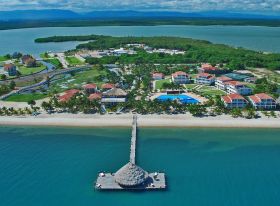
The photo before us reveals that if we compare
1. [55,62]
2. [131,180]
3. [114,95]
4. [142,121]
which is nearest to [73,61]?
[55,62]

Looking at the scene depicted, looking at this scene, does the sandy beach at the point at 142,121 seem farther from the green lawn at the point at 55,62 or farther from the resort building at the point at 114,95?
the green lawn at the point at 55,62

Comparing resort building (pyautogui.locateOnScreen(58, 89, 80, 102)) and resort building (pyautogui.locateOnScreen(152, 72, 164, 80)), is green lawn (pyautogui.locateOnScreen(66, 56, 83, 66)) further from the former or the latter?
resort building (pyautogui.locateOnScreen(58, 89, 80, 102))

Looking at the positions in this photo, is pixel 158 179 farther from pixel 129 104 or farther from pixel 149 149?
pixel 129 104

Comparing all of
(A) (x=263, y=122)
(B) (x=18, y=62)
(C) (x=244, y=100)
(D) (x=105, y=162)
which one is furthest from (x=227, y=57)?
(D) (x=105, y=162)

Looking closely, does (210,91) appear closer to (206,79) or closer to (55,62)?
(206,79)

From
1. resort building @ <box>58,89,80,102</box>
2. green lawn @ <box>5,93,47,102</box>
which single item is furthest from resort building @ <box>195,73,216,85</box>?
green lawn @ <box>5,93,47,102</box>

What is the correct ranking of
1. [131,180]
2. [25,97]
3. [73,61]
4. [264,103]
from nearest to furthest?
[131,180] < [264,103] < [25,97] < [73,61]

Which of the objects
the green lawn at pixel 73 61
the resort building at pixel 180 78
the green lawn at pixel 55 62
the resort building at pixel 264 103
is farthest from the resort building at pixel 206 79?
the green lawn at pixel 73 61

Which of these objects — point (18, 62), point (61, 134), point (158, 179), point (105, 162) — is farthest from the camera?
point (18, 62)
